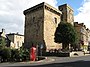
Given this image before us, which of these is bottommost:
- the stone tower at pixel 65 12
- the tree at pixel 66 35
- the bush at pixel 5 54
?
the bush at pixel 5 54

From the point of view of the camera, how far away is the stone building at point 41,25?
172 ft

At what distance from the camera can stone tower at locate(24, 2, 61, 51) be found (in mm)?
52497

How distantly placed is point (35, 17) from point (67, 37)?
12370mm

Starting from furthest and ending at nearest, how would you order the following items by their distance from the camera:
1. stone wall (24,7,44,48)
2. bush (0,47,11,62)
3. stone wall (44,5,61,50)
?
1. stone wall (24,7,44,48)
2. stone wall (44,5,61,50)
3. bush (0,47,11,62)

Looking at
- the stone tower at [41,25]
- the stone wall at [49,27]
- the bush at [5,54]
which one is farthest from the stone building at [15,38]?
the bush at [5,54]

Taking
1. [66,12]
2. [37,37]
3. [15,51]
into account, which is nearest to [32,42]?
[37,37]

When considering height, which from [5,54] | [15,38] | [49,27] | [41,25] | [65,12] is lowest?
[5,54]

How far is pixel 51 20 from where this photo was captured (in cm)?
5594

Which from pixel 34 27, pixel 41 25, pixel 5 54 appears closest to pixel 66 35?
pixel 41 25

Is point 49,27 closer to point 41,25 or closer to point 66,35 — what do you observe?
point 41,25

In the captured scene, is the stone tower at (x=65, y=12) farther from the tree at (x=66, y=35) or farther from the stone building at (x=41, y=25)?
the tree at (x=66, y=35)

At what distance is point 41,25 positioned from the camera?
5291cm

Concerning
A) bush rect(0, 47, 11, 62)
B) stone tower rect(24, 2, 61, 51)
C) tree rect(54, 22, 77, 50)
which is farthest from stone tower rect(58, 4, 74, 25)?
bush rect(0, 47, 11, 62)

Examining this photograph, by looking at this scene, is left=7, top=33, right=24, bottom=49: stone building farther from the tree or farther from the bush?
the bush
